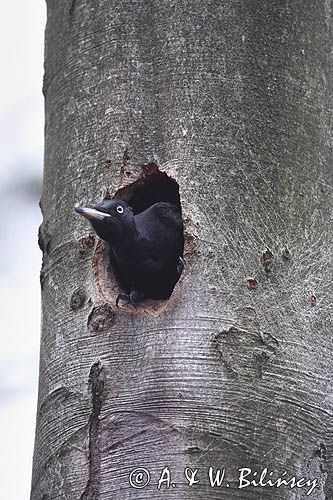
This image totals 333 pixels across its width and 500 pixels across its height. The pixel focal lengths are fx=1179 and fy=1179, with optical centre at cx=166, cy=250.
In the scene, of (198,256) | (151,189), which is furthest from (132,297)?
(151,189)

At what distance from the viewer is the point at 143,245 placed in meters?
3.63

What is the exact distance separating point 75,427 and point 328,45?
1389 millimetres

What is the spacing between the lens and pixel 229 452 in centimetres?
284

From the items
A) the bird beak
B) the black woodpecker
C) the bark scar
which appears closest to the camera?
the bark scar

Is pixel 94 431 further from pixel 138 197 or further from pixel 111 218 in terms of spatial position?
pixel 138 197

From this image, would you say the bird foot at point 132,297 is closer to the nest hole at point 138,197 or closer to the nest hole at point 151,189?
the nest hole at point 138,197

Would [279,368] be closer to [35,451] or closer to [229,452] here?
[229,452]

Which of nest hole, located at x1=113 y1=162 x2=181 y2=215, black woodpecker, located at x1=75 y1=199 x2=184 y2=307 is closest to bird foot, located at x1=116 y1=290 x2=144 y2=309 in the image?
black woodpecker, located at x1=75 y1=199 x2=184 y2=307

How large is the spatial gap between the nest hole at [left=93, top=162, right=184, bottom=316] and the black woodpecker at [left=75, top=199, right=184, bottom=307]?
Answer: 0.03 metres

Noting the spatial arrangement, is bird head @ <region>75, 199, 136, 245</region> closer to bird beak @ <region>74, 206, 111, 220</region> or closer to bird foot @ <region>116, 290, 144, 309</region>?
bird beak @ <region>74, 206, 111, 220</region>

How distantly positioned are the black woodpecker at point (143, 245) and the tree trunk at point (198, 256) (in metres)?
0.11

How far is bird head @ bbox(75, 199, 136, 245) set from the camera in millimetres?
3125

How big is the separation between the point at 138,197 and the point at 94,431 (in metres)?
0.81

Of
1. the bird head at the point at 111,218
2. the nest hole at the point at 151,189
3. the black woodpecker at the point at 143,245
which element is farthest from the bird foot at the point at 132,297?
the nest hole at the point at 151,189
